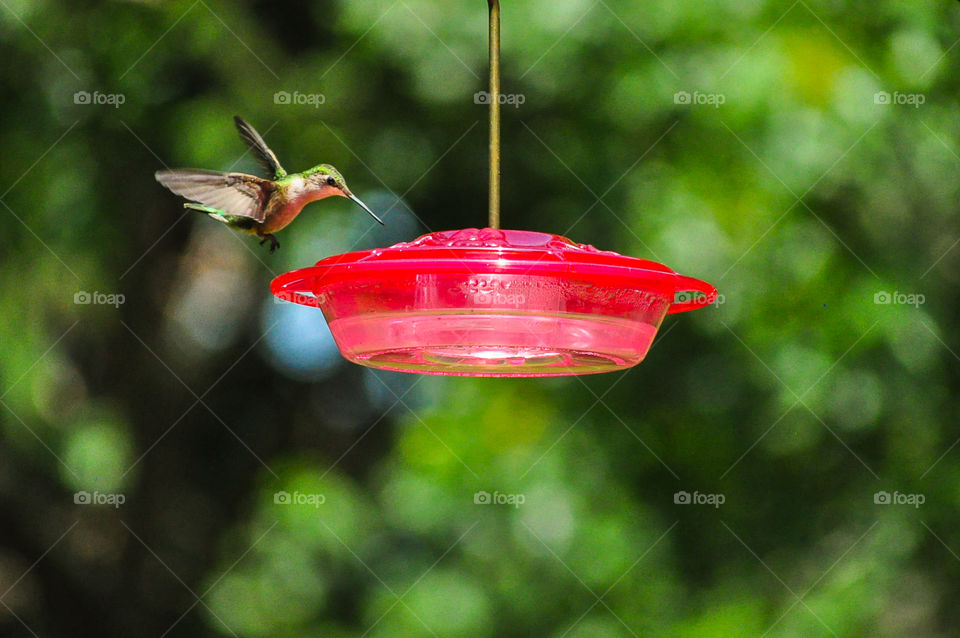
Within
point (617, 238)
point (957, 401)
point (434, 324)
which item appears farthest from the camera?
point (957, 401)

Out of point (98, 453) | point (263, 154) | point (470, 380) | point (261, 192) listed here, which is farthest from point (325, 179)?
point (98, 453)

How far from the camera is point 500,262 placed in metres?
2.60

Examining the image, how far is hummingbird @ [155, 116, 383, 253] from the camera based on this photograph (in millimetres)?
3055

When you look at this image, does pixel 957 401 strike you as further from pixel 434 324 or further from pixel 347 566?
pixel 434 324

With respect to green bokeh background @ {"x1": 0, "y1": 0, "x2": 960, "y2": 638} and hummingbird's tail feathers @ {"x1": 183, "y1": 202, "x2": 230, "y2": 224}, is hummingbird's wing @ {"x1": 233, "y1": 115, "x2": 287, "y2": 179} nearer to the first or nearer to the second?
hummingbird's tail feathers @ {"x1": 183, "y1": 202, "x2": 230, "y2": 224}

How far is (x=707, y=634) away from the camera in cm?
522

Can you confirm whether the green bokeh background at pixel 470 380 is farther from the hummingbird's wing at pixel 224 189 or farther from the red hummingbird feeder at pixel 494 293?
the red hummingbird feeder at pixel 494 293

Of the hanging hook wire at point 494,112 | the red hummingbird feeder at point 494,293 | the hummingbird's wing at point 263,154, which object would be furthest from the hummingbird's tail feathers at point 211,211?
the hanging hook wire at point 494,112

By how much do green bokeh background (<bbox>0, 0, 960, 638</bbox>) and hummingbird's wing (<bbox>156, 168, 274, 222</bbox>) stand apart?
1601 mm

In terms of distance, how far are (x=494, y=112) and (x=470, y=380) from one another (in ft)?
8.89

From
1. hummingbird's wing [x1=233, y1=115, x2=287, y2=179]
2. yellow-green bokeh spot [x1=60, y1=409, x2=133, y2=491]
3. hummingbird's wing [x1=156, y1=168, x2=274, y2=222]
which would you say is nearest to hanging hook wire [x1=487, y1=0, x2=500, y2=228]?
hummingbird's wing [x1=156, y1=168, x2=274, y2=222]

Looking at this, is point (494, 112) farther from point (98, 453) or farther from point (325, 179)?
point (98, 453)

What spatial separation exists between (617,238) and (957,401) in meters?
1.85

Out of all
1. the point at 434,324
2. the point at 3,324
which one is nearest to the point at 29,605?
the point at 3,324
